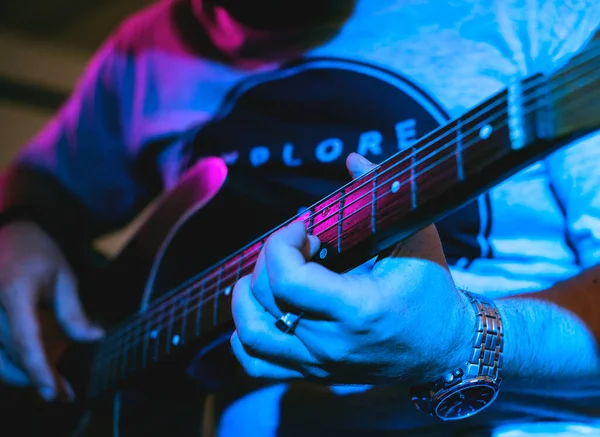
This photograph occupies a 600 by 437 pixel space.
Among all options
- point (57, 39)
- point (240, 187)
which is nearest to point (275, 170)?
point (240, 187)

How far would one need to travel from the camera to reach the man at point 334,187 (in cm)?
43

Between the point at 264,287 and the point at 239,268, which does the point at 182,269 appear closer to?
the point at 239,268

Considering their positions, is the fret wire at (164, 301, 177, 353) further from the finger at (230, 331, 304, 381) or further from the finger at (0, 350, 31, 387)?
the finger at (0, 350, 31, 387)

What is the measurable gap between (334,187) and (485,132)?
0.31 m

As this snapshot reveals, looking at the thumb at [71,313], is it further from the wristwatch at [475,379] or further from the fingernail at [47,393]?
the wristwatch at [475,379]

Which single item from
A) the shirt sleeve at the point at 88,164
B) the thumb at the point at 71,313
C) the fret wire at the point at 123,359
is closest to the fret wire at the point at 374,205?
the fret wire at the point at 123,359

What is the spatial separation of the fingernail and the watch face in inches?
23.7

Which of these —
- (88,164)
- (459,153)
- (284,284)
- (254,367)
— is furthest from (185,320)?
(88,164)

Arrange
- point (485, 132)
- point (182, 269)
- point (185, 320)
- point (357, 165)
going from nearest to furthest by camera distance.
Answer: point (485, 132), point (357, 165), point (185, 320), point (182, 269)

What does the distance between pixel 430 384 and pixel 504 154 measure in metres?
0.21

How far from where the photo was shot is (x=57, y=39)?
7.68 ft

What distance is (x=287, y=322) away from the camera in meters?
0.43

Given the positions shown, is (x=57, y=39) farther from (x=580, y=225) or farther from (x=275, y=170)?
(x=580, y=225)

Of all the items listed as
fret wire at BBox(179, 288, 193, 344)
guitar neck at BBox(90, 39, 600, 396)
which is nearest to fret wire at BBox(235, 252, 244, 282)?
guitar neck at BBox(90, 39, 600, 396)
